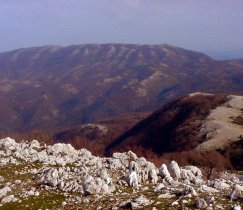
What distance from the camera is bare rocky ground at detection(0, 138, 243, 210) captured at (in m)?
28.1

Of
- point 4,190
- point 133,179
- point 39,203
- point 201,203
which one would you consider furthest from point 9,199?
point 201,203

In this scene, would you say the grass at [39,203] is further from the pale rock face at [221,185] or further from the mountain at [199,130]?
the mountain at [199,130]

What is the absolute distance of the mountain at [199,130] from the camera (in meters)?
124

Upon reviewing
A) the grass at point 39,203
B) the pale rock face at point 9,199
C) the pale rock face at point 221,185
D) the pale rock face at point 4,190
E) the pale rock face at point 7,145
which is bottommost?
the pale rock face at point 7,145

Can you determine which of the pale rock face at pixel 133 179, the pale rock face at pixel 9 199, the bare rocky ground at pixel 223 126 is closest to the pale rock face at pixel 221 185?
the pale rock face at pixel 133 179

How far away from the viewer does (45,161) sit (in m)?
44.8

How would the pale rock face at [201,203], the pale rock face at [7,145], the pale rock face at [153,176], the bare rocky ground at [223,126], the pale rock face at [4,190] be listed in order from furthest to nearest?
the bare rocky ground at [223,126], the pale rock face at [7,145], the pale rock face at [153,176], the pale rock face at [4,190], the pale rock face at [201,203]

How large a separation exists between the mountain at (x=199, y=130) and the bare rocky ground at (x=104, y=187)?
7341 centimetres

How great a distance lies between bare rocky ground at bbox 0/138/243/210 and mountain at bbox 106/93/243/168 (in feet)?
241

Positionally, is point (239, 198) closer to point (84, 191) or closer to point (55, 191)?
point (84, 191)

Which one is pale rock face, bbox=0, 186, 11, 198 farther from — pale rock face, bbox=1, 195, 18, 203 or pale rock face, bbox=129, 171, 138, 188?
pale rock face, bbox=129, 171, 138, 188

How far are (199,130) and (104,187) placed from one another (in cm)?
11713

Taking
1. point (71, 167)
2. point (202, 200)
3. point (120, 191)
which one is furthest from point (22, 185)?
point (202, 200)

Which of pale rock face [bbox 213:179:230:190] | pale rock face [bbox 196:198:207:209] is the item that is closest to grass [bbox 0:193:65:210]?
pale rock face [bbox 196:198:207:209]
